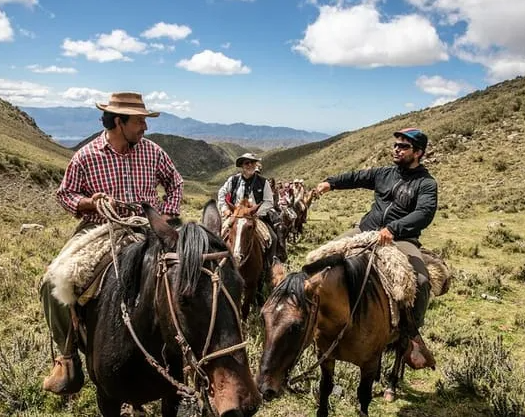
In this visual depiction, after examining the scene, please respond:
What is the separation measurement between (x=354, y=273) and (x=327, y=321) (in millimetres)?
553

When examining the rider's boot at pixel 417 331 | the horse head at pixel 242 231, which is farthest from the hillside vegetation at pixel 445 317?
the horse head at pixel 242 231

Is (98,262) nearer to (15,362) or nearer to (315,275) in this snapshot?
(315,275)

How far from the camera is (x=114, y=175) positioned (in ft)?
12.6

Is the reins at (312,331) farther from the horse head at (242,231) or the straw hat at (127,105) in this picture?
the horse head at (242,231)

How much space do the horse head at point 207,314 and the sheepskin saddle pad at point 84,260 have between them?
3.11 ft

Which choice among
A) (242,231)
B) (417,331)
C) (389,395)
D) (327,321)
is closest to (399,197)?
(417,331)

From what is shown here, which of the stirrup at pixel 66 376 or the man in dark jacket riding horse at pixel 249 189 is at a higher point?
the man in dark jacket riding horse at pixel 249 189

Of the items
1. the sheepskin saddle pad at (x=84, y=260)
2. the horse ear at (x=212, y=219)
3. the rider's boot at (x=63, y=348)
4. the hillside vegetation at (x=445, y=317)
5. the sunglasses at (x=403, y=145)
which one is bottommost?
the hillside vegetation at (x=445, y=317)

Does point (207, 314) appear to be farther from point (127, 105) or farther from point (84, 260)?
point (127, 105)

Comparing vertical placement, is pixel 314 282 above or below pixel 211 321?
below

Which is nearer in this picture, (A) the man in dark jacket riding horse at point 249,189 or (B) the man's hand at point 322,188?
(B) the man's hand at point 322,188

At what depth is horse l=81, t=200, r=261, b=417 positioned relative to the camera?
7.19 feet

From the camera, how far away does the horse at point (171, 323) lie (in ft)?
7.19

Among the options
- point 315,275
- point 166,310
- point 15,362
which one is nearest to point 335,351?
point 315,275
